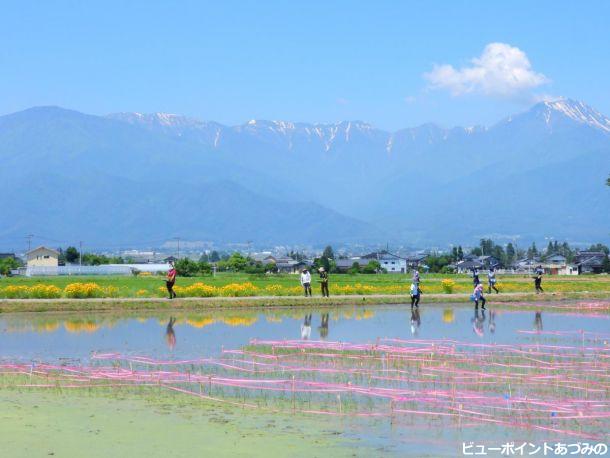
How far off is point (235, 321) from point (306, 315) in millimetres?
3194

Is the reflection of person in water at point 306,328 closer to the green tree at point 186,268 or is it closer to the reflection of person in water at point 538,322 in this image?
the reflection of person in water at point 538,322

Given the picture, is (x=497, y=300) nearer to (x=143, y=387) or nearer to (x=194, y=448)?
(x=143, y=387)

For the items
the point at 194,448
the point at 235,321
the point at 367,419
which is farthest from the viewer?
the point at 235,321

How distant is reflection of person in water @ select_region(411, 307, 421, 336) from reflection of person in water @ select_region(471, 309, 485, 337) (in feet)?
5.16

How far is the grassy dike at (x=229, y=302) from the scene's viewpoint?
3416cm

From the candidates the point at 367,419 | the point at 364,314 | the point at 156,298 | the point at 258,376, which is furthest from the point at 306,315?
the point at 367,419

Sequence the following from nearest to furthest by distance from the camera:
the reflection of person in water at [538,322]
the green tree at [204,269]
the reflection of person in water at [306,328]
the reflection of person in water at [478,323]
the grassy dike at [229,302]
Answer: the reflection of person in water at [306,328] → the reflection of person in water at [478,323] → the reflection of person in water at [538,322] → the grassy dike at [229,302] → the green tree at [204,269]

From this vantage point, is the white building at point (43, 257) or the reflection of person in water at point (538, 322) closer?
the reflection of person in water at point (538, 322)

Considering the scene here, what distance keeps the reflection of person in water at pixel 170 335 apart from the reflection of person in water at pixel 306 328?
10.8 ft

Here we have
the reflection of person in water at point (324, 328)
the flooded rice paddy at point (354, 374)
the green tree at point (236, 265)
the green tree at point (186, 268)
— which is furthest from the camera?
the green tree at point (236, 265)

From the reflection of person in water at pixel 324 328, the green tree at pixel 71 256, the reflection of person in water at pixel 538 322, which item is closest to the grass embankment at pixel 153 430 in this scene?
the reflection of person in water at pixel 324 328

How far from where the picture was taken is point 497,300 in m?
38.3

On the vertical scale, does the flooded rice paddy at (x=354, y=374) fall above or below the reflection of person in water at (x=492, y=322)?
below

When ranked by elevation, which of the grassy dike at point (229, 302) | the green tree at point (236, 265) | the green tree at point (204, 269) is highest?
the green tree at point (236, 265)
